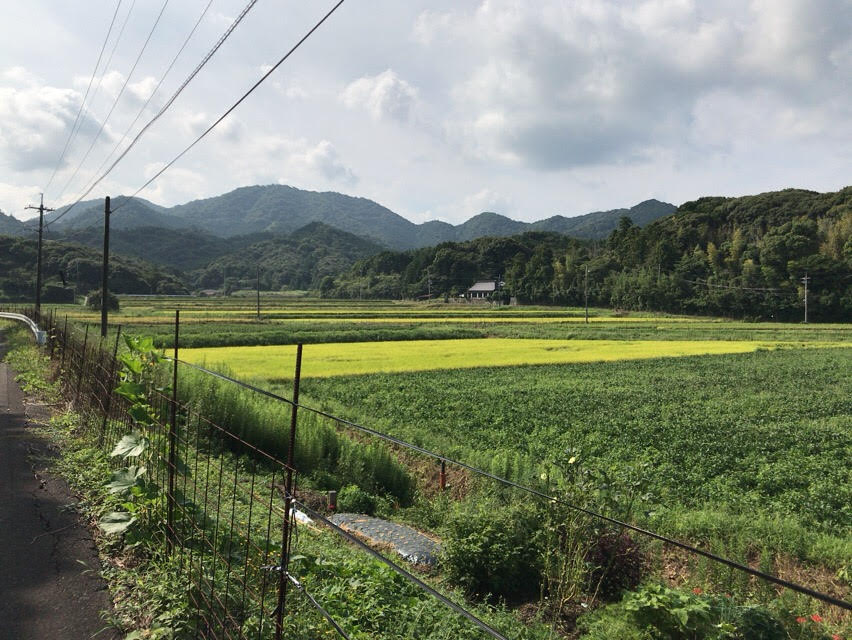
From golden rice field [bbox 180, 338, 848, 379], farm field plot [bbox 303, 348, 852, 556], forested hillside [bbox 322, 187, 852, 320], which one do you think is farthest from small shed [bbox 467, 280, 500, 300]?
farm field plot [bbox 303, 348, 852, 556]

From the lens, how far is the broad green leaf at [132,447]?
16.4ft

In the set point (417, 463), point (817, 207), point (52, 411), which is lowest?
point (417, 463)

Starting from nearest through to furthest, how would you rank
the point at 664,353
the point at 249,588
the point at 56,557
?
the point at 249,588, the point at 56,557, the point at 664,353

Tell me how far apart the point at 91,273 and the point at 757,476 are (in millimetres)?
102390

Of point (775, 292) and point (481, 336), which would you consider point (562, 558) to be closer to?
point (481, 336)

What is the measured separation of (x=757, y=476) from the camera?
941 cm

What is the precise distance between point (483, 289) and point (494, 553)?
11491 cm

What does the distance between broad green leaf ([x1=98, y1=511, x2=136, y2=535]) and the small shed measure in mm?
113549

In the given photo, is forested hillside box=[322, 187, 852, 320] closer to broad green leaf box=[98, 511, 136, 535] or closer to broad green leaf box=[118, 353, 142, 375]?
broad green leaf box=[118, 353, 142, 375]

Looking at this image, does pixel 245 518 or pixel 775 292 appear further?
pixel 775 292

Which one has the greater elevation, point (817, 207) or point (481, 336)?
point (817, 207)

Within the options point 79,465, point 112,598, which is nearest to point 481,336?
point 79,465

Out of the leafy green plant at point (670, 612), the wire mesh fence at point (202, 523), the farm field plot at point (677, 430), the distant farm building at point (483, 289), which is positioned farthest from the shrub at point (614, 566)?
the distant farm building at point (483, 289)

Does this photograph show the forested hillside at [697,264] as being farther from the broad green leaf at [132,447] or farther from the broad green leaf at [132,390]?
the broad green leaf at [132,447]
